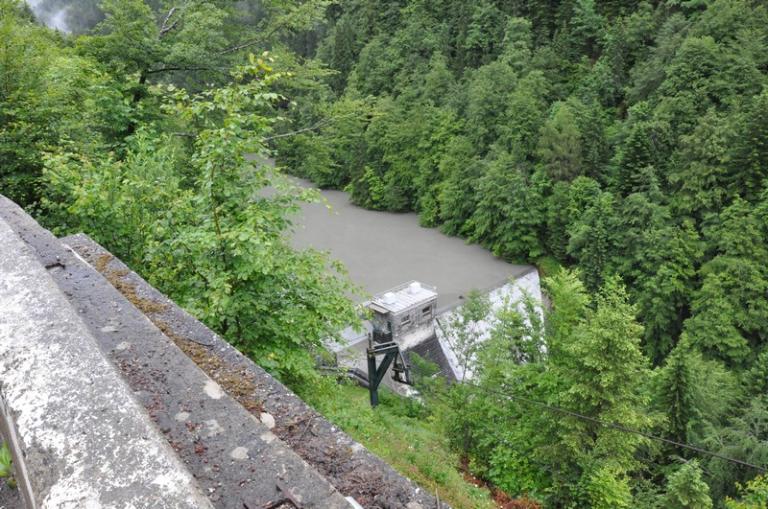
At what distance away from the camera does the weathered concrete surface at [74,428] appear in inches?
48.1

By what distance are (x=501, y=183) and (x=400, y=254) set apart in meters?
6.66

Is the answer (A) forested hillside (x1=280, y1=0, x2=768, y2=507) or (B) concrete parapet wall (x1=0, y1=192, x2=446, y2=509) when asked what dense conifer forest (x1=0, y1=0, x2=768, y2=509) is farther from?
(B) concrete parapet wall (x1=0, y1=192, x2=446, y2=509)

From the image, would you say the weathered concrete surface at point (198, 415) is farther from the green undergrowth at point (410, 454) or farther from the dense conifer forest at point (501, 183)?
the green undergrowth at point (410, 454)

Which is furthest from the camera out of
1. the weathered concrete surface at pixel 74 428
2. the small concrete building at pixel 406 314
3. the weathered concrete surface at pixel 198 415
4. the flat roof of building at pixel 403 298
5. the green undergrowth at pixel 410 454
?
the flat roof of building at pixel 403 298

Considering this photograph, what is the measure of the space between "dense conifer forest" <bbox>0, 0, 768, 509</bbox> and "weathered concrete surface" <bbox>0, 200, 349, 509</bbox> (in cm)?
154

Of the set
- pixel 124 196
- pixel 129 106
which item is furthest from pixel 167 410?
pixel 129 106

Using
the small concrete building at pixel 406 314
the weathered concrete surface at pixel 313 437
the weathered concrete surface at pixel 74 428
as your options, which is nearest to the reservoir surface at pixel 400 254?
the small concrete building at pixel 406 314

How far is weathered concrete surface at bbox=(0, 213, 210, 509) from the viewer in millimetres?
1223

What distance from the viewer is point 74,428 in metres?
1.35

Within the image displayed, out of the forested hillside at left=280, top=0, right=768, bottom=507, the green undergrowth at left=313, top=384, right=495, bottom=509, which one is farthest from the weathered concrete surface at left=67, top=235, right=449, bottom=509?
the forested hillside at left=280, top=0, right=768, bottom=507

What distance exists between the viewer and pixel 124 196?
20.1ft

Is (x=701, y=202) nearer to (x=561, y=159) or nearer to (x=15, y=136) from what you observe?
(x=561, y=159)

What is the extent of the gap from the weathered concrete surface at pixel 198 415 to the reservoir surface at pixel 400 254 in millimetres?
20452

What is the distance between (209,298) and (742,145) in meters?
24.0
